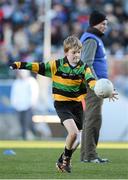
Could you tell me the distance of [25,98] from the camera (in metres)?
22.0

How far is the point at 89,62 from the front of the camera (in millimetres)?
12969

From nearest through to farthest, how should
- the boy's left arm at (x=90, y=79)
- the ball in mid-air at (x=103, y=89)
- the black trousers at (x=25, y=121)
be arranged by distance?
the ball in mid-air at (x=103, y=89) < the boy's left arm at (x=90, y=79) < the black trousers at (x=25, y=121)

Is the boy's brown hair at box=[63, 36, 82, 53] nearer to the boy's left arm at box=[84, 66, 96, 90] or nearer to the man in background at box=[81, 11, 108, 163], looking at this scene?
the boy's left arm at box=[84, 66, 96, 90]

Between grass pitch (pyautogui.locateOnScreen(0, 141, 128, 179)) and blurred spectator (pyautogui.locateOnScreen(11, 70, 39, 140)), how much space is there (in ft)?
16.2

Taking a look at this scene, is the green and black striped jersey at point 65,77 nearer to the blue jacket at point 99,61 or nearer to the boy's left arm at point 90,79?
the boy's left arm at point 90,79

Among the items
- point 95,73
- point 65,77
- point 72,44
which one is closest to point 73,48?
point 72,44

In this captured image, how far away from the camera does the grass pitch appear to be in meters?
10.6

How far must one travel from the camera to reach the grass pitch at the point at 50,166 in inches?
416

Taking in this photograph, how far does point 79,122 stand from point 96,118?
1.67 meters

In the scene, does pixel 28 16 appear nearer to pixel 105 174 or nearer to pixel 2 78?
pixel 2 78

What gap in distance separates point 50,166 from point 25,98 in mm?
9912

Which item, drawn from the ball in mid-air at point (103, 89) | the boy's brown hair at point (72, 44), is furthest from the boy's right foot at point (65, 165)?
the boy's brown hair at point (72, 44)

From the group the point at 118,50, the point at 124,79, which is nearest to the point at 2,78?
the point at 124,79

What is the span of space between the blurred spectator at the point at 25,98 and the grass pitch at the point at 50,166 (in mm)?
4930
